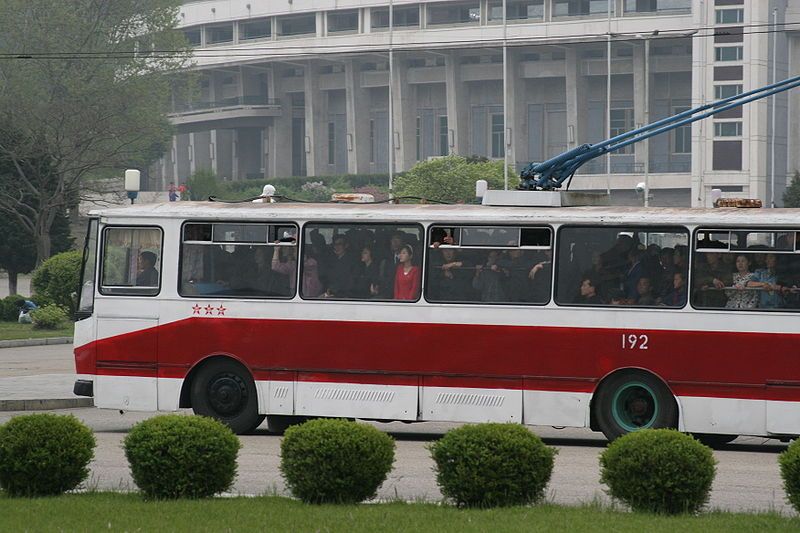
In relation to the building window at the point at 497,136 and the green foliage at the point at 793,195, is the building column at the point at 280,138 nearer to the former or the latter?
the building window at the point at 497,136

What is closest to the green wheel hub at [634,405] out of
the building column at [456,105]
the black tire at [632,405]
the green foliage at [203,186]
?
the black tire at [632,405]

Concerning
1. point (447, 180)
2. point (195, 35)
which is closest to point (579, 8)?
point (447, 180)

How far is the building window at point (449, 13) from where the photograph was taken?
98062 mm

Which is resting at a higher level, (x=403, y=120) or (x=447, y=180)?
(x=403, y=120)

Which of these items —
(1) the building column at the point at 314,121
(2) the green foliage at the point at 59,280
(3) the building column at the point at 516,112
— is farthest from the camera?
(1) the building column at the point at 314,121

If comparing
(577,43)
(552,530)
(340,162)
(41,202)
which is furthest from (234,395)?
(340,162)

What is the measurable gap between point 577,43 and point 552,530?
84337 millimetres

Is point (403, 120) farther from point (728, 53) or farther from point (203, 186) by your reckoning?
point (728, 53)

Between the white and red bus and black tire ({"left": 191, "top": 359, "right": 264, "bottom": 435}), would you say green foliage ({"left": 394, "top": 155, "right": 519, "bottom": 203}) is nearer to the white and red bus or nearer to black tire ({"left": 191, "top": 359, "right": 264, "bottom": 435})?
the white and red bus

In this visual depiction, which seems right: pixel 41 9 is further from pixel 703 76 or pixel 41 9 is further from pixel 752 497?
pixel 752 497

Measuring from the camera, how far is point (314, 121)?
10912cm

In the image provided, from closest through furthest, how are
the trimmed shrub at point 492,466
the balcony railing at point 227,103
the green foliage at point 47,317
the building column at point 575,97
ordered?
the trimmed shrub at point 492,466, the green foliage at point 47,317, the building column at point 575,97, the balcony railing at point 227,103

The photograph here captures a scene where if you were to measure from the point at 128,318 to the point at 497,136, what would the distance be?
87.5m

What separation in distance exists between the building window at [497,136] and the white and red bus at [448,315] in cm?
8650
